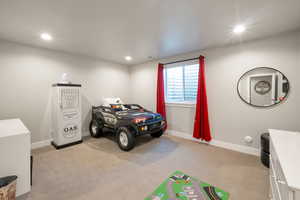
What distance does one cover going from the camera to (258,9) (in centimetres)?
Answer: 176

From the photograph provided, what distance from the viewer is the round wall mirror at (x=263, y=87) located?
2.48 metres

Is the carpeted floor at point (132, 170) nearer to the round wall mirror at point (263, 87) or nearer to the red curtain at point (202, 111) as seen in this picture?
the red curtain at point (202, 111)

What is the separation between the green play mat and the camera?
1627 millimetres

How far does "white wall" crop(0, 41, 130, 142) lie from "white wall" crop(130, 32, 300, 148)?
2.87 meters

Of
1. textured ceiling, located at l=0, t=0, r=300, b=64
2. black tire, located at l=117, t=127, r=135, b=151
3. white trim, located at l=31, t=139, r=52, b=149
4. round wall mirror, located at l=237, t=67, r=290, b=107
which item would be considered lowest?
white trim, located at l=31, t=139, r=52, b=149

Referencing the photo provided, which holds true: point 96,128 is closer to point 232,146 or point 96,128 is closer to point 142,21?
point 142,21

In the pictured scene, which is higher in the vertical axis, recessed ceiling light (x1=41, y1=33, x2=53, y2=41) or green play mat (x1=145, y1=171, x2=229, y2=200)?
recessed ceiling light (x1=41, y1=33, x2=53, y2=41)

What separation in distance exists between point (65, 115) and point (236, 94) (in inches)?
165

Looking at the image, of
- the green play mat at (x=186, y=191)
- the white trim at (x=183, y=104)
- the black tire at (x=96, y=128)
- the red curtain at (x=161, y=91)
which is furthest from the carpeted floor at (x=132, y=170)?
the red curtain at (x=161, y=91)

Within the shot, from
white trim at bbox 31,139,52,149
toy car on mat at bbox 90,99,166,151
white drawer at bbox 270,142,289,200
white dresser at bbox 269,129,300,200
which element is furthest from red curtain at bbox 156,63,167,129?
white trim at bbox 31,139,52,149

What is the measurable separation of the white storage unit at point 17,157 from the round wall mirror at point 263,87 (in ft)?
12.7

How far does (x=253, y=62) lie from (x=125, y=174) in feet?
11.1

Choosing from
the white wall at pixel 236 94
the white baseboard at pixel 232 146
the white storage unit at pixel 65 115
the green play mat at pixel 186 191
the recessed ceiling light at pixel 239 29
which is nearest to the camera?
the green play mat at pixel 186 191

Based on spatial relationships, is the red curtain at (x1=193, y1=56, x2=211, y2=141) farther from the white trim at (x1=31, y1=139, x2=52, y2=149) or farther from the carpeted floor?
the white trim at (x1=31, y1=139, x2=52, y2=149)
